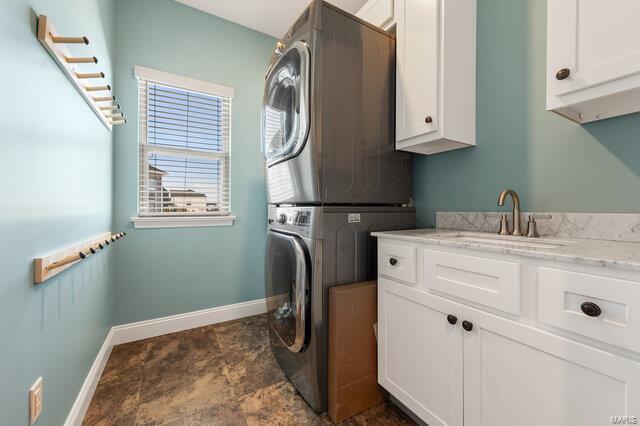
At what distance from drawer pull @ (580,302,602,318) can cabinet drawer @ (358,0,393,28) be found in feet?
5.71

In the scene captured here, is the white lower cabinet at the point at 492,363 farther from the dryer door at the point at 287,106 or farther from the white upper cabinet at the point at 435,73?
the dryer door at the point at 287,106

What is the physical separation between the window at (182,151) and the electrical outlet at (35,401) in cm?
147

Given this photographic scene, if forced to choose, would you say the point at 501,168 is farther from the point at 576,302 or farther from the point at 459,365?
the point at 459,365

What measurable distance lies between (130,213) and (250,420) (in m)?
1.81

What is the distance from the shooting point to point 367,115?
156 centimetres

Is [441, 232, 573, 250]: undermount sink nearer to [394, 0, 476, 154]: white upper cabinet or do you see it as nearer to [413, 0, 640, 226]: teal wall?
[413, 0, 640, 226]: teal wall

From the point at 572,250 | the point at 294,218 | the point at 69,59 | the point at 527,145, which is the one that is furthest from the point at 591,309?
the point at 69,59

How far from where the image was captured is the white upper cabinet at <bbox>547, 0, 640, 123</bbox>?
830mm

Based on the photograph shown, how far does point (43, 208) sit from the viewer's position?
0.97 metres

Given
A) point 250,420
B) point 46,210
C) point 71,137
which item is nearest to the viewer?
point 46,210

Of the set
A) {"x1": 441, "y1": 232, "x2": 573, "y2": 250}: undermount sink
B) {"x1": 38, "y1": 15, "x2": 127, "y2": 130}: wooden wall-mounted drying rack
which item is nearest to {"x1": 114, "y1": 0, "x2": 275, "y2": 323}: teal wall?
{"x1": 38, "y1": 15, "x2": 127, "y2": 130}: wooden wall-mounted drying rack

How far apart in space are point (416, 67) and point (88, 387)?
2.54 meters

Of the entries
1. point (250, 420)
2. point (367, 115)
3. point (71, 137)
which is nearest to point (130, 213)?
point (71, 137)

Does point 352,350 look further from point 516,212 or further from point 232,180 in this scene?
point 232,180
